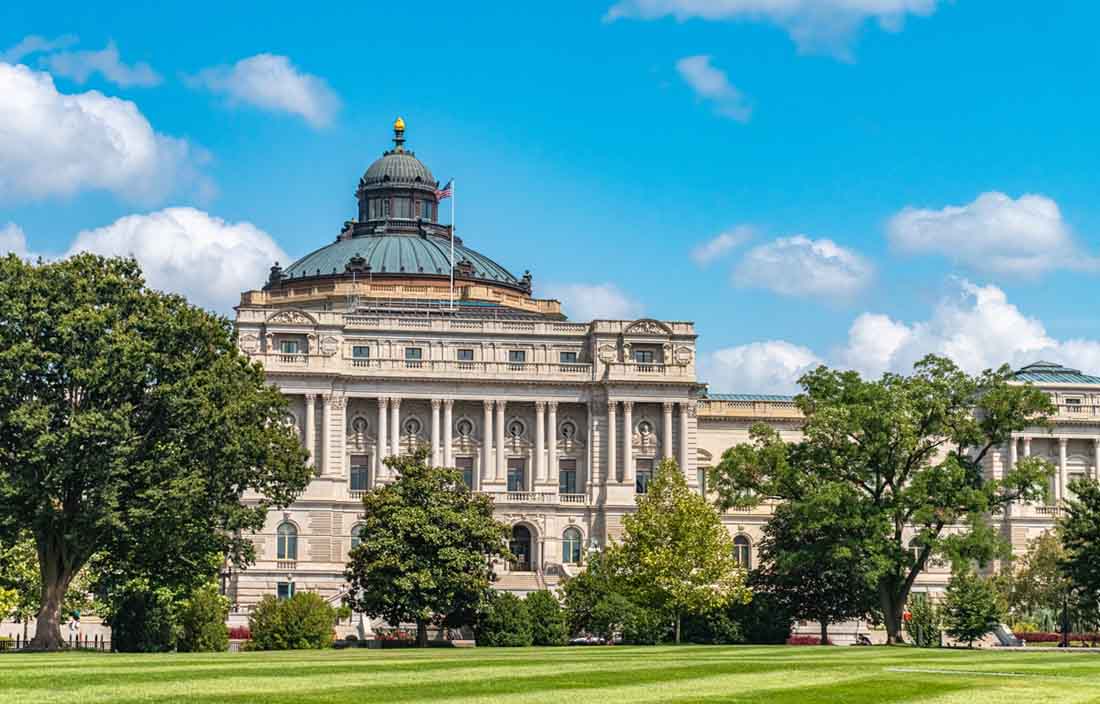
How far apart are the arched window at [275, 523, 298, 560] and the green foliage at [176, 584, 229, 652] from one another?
4174cm

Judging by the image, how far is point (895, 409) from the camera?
262 feet

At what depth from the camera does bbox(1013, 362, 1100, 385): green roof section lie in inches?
5325

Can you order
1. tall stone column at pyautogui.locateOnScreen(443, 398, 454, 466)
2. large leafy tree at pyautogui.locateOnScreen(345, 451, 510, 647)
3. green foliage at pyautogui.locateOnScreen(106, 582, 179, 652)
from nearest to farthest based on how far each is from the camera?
1. green foliage at pyautogui.locateOnScreen(106, 582, 179, 652)
2. large leafy tree at pyautogui.locateOnScreen(345, 451, 510, 647)
3. tall stone column at pyautogui.locateOnScreen(443, 398, 454, 466)

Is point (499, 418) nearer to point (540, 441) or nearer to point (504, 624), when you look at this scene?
point (540, 441)

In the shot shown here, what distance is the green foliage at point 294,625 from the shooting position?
2761 inches

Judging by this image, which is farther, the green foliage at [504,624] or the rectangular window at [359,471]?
the rectangular window at [359,471]

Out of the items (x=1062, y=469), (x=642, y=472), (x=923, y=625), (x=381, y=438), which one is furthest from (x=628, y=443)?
(x=1062, y=469)

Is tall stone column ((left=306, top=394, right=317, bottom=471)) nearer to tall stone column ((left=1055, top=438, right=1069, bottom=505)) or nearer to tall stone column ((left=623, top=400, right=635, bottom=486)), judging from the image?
tall stone column ((left=623, top=400, right=635, bottom=486))

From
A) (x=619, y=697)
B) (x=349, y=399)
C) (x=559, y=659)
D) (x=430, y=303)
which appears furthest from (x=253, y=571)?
(x=619, y=697)

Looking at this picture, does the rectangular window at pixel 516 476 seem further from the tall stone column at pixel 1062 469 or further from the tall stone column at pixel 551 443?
the tall stone column at pixel 1062 469

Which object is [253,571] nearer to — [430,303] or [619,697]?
[430,303]

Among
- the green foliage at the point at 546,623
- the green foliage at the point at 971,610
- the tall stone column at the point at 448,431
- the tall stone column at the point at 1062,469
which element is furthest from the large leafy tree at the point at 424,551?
the tall stone column at the point at 1062,469

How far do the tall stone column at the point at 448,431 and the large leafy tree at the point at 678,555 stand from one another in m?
32.5

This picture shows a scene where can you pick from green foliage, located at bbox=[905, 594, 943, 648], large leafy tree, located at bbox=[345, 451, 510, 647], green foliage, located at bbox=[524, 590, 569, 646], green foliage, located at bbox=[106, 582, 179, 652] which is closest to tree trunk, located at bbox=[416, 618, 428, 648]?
large leafy tree, located at bbox=[345, 451, 510, 647]
